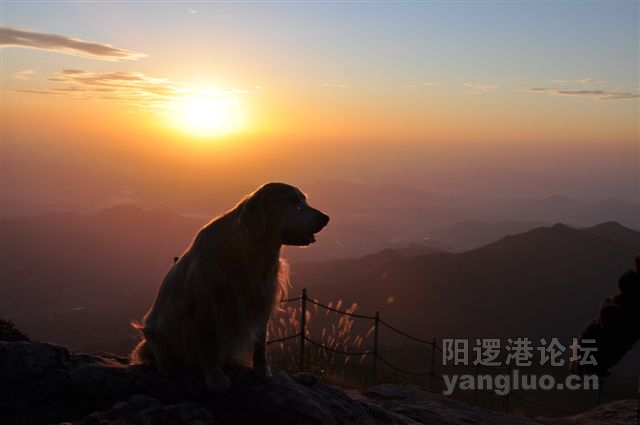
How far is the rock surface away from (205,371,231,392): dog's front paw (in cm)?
6

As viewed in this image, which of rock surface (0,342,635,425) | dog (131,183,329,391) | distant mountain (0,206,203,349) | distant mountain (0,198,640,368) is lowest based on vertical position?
distant mountain (0,206,203,349)

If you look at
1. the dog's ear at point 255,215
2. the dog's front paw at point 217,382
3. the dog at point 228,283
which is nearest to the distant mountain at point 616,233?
the dog at point 228,283

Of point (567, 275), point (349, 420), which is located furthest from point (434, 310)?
point (349, 420)

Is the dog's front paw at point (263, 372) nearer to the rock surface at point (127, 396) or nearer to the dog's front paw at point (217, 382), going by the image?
the rock surface at point (127, 396)

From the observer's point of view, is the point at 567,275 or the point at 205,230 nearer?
the point at 205,230

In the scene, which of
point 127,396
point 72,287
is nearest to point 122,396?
point 127,396

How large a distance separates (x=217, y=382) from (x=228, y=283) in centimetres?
90

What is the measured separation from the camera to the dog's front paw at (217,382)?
5.21 metres

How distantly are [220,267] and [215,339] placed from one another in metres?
0.66

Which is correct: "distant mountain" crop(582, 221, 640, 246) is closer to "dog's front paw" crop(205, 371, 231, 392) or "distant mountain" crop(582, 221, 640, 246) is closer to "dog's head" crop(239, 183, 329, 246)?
"dog's head" crop(239, 183, 329, 246)

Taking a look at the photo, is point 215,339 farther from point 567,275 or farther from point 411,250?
point 411,250

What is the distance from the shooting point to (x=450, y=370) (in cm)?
3962

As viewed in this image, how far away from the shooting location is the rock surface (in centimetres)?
473

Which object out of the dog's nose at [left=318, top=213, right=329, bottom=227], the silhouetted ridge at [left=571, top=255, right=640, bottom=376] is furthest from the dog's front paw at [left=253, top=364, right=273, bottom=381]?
the silhouetted ridge at [left=571, top=255, right=640, bottom=376]
